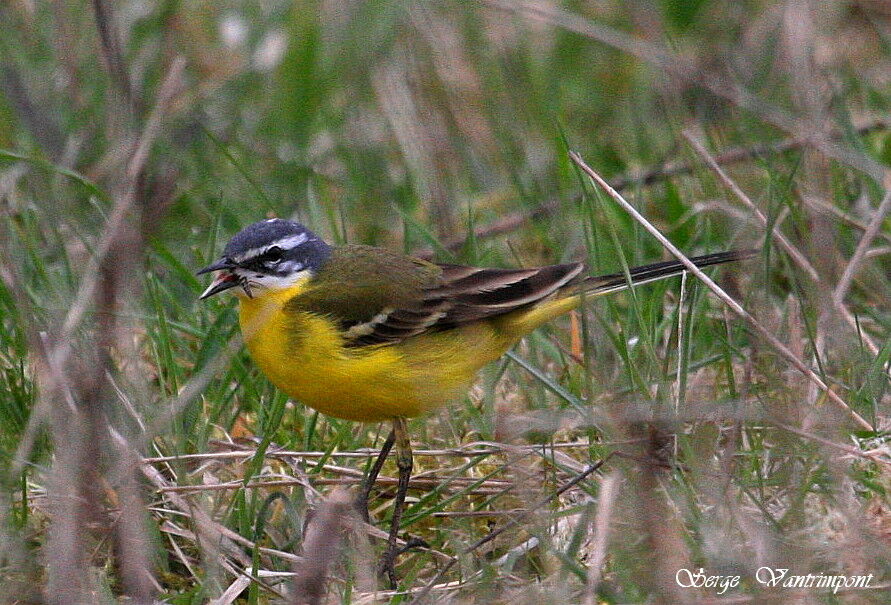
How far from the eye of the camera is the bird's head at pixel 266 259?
4.96m

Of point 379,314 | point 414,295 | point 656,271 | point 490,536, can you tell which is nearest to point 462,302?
point 414,295

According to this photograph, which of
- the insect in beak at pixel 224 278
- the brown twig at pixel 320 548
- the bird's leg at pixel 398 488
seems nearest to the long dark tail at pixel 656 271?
the bird's leg at pixel 398 488

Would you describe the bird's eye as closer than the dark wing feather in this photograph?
No

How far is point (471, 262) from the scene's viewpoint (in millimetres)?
5875

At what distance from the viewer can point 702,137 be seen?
760 centimetres

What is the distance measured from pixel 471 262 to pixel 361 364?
134 cm

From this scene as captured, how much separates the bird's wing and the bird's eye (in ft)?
0.65

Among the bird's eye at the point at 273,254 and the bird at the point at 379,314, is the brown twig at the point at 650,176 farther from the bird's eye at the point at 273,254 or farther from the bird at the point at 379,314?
the bird's eye at the point at 273,254

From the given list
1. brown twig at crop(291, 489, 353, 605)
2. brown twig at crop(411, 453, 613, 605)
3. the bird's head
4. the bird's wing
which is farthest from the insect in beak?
brown twig at crop(291, 489, 353, 605)

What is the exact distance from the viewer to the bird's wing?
16.1ft

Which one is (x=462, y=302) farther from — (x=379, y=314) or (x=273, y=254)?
(x=273, y=254)

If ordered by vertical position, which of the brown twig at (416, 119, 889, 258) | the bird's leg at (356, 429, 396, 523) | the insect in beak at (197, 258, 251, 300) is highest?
the insect in beak at (197, 258, 251, 300)

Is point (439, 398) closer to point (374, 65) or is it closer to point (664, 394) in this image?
point (664, 394)

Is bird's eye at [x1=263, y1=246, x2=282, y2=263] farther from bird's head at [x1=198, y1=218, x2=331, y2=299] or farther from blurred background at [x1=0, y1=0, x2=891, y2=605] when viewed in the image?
blurred background at [x1=0, y1=0, x2=891, y2=605]
